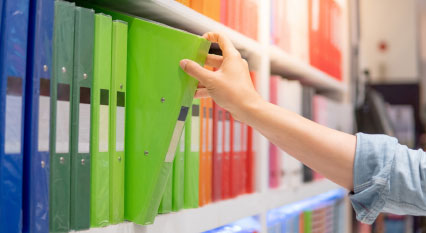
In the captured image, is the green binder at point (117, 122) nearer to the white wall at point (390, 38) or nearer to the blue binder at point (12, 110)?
the blue binder at point (12, 110)

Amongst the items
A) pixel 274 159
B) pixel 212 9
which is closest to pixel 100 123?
pixel 212 9

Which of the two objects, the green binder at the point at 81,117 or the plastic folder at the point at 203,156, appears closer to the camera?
the green binder at the point at 81,117

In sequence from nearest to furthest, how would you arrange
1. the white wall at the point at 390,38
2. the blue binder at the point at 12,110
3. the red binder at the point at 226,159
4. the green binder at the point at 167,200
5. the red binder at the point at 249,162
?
the blue binder at the point at 12,110, the green binder at the point at 167,200, the red binder at the point at 226,159, the red binder at the point at 249,162, the white wall at the point at 390,38

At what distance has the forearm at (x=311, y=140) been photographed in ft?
2.85

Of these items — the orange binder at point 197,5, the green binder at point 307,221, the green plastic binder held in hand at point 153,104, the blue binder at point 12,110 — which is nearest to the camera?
the blue binder at point 12,110

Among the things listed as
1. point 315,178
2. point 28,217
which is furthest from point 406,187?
point 315,178

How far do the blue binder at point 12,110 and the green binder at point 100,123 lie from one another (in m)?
0.15

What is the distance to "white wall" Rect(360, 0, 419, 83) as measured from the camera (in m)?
4.29

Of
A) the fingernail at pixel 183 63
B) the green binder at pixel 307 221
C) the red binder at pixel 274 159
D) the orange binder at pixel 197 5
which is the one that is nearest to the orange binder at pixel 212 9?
the orange binder at pixel 197 5

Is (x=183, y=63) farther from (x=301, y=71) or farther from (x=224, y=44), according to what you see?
(x=301, y=71)

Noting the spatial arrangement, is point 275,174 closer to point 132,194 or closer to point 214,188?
point 214,188

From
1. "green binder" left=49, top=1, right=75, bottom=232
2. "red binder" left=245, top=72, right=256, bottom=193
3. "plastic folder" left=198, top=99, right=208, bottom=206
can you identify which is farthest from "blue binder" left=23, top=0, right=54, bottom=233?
"red binder" left=245, top=72, right=256, bottom=193

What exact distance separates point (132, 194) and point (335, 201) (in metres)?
1.62

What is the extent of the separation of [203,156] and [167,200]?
184 millimetres
